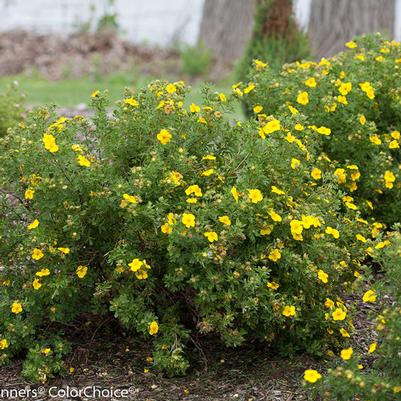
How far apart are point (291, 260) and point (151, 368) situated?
86 cm

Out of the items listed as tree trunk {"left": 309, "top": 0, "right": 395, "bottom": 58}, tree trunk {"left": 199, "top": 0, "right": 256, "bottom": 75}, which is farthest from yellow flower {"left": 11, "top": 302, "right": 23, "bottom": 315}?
tree trunk {"left": 199, "top": 0, "right": 256, "bottom": 75}

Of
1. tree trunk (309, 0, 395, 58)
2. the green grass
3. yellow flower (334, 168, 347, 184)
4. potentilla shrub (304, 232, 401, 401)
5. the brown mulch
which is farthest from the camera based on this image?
the brown mulch

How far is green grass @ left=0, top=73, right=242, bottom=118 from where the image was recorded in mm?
9898

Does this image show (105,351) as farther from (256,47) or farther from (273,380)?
(256,47)

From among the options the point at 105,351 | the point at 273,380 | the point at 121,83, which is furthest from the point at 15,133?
the point at 121,83

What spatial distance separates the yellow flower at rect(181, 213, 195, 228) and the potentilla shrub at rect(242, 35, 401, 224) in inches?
51.5

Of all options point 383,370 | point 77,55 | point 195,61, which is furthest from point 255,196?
point 77,55

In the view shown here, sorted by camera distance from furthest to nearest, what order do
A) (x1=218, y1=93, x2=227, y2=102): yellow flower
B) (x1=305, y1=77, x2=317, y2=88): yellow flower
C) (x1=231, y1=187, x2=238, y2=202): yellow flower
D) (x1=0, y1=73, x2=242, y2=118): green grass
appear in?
1. (x1=0, y1=73, x2=242, y2=118): green grass
2. (x1=305, y1=77, x2=317, y2=88): yellow flower
3. (x1=218, y1=93, x2=227, y2=102): yellow flower
4. (x1=231, y1=187, x2=238, y2=202): yellow flower

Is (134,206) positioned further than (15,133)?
No

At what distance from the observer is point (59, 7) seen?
1522 centimetres

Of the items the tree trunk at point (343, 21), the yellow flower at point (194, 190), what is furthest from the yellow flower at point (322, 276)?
the tree trunk at point (343, 21)

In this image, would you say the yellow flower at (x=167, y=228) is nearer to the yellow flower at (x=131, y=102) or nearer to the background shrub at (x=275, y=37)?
the yellow flower at (x=131, y=102)

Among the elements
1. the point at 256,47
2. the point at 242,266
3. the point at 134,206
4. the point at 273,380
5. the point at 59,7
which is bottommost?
the point at 273,380

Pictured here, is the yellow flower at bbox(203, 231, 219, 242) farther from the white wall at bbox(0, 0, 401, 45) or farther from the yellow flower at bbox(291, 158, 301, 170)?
the white wall at bbox(0, 0, 401, 45)
